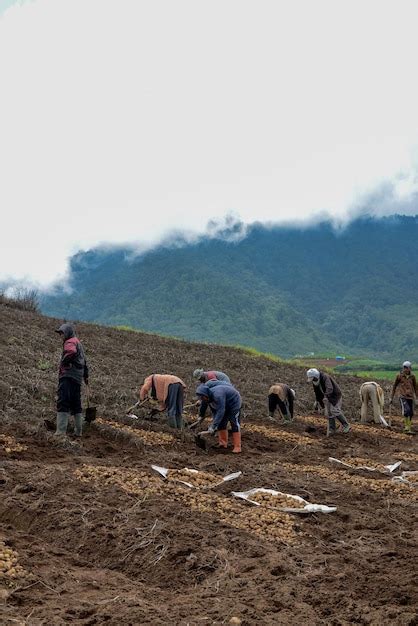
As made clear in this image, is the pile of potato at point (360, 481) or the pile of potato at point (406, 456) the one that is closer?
the pile of potato at point (360, 481)

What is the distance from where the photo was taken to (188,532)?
A: 17.2 feet

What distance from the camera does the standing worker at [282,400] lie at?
41.8 feet

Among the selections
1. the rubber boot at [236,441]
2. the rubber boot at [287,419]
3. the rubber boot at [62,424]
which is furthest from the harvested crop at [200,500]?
the rubber boot at [287,419]

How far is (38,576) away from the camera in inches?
167

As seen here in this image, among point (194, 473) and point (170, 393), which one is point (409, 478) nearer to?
point (194, 473)

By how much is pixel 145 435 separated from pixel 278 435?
2.69m

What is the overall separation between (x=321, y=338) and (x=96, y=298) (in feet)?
122

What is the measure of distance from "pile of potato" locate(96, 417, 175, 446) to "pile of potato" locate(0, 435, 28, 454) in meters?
1.78

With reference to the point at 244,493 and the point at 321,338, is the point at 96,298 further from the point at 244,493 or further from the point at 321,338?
the point at 244,493

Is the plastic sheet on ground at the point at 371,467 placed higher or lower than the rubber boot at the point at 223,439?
lower

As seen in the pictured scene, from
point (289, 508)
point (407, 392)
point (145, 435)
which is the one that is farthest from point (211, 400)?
point (407, 392)

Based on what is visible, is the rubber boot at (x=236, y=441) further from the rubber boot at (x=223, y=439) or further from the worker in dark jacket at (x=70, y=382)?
the worker in dark jacket at (x=70, y=382)

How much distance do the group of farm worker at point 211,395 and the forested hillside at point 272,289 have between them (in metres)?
63.6

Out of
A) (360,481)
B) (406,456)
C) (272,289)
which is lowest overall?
(406,456)
